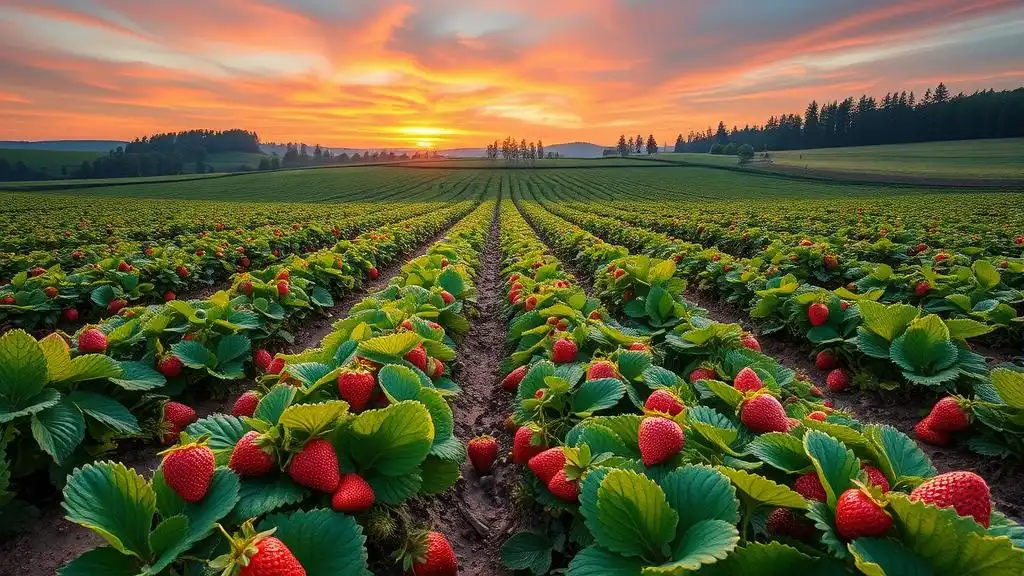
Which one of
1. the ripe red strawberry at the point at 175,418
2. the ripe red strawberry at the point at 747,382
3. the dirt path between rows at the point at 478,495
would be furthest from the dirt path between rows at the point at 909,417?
the ripe red strawberry at the point at 175,418

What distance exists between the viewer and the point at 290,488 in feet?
5.89

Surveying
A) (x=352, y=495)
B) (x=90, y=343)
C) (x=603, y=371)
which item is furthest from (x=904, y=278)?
(x=90, y=343)

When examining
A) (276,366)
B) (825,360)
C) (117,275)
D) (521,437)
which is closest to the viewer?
(521,437)

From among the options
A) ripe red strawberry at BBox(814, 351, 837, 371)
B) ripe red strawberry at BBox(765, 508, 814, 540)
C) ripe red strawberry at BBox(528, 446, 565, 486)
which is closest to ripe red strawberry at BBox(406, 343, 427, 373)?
ripe red strawberry at BBox(528, 446, 565, 486)

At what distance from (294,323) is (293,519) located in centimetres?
546

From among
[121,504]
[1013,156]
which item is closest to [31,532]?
[121,504]

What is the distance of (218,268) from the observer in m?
10.9

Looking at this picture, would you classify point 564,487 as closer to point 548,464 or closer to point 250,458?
point 548,464

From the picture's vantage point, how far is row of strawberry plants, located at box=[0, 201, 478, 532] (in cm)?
266

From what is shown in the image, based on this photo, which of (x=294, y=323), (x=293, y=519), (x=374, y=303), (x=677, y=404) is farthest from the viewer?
(x=294, y=323)

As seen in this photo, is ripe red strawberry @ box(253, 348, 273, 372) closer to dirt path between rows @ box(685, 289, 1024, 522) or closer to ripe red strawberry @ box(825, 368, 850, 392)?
dirt path between rows @ box(685, 289, 1024, 522)

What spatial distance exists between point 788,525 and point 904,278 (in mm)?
6729

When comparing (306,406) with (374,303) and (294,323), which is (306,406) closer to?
(374,303)

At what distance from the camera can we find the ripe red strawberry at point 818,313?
504cm
